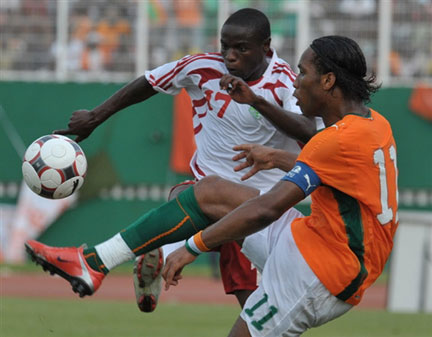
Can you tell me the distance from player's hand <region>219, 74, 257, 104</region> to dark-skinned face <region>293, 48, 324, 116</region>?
0.66m

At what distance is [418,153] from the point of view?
18438 mm

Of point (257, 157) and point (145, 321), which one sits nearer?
point (257, 157)

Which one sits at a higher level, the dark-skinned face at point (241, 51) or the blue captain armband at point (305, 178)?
the dark-skinned face at point (241, 51)

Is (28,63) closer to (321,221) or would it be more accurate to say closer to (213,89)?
(213,89)

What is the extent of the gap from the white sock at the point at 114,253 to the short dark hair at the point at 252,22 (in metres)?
1.77

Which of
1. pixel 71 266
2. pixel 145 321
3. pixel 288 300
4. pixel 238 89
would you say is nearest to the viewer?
pixel 288 300

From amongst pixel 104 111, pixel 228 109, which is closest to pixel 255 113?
pixel 228 109

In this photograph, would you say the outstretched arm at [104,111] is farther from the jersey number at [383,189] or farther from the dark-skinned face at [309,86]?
the jersey number at [383,189]

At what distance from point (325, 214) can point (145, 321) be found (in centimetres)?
692

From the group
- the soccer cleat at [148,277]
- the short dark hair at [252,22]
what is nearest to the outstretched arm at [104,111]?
the short dark hair at [252,22]

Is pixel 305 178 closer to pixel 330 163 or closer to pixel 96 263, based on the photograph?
pixel 330 163

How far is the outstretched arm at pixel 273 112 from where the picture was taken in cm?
603

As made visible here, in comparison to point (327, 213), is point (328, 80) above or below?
above

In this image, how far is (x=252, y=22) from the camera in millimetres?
6660
